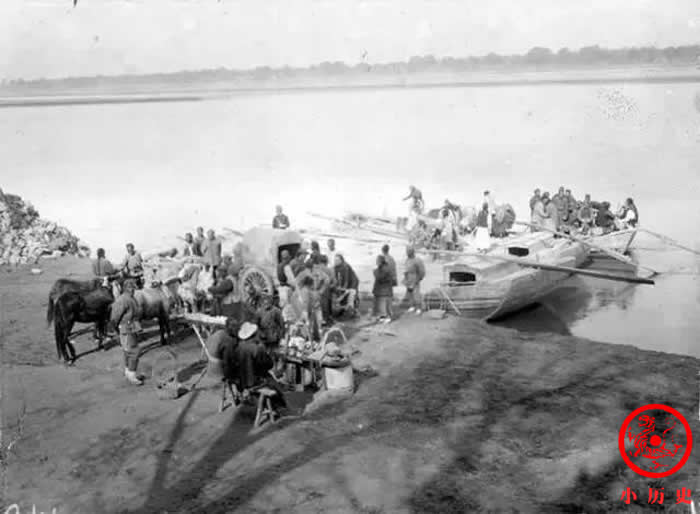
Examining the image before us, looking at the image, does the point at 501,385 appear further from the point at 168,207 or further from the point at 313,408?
the point at 168,207

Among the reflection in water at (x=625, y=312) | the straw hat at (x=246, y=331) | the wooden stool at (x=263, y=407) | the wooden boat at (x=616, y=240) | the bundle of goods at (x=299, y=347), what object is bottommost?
the reflection in water at (x=625, y=312)

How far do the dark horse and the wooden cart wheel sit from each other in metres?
2.68

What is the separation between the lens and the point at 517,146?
42.0 m

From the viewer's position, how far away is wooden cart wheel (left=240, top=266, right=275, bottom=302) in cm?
1327

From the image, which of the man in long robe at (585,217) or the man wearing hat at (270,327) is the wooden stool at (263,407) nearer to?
the man wearing hat at (270,327)

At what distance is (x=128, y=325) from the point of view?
10484 mm

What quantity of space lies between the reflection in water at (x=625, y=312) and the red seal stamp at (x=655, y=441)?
5333 millimetres

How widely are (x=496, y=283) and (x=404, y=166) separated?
25433 mm

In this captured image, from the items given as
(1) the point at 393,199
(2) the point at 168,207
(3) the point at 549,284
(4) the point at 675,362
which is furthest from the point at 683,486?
(2) the point at 168,207

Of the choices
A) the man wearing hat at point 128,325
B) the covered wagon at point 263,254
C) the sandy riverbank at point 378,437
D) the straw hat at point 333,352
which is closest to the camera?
the sandy riverbank at point 378,437

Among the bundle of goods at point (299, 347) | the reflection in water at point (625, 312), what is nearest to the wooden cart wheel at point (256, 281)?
the bundle of goods at point (299, 347)

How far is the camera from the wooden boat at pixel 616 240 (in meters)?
19.6

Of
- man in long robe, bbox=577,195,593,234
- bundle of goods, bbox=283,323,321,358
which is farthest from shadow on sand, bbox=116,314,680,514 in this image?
man in long robe, bbox=577,195,593,234

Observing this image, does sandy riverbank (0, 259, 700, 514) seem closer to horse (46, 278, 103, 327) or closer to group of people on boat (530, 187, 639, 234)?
horse (46, 278, 103, 327)
